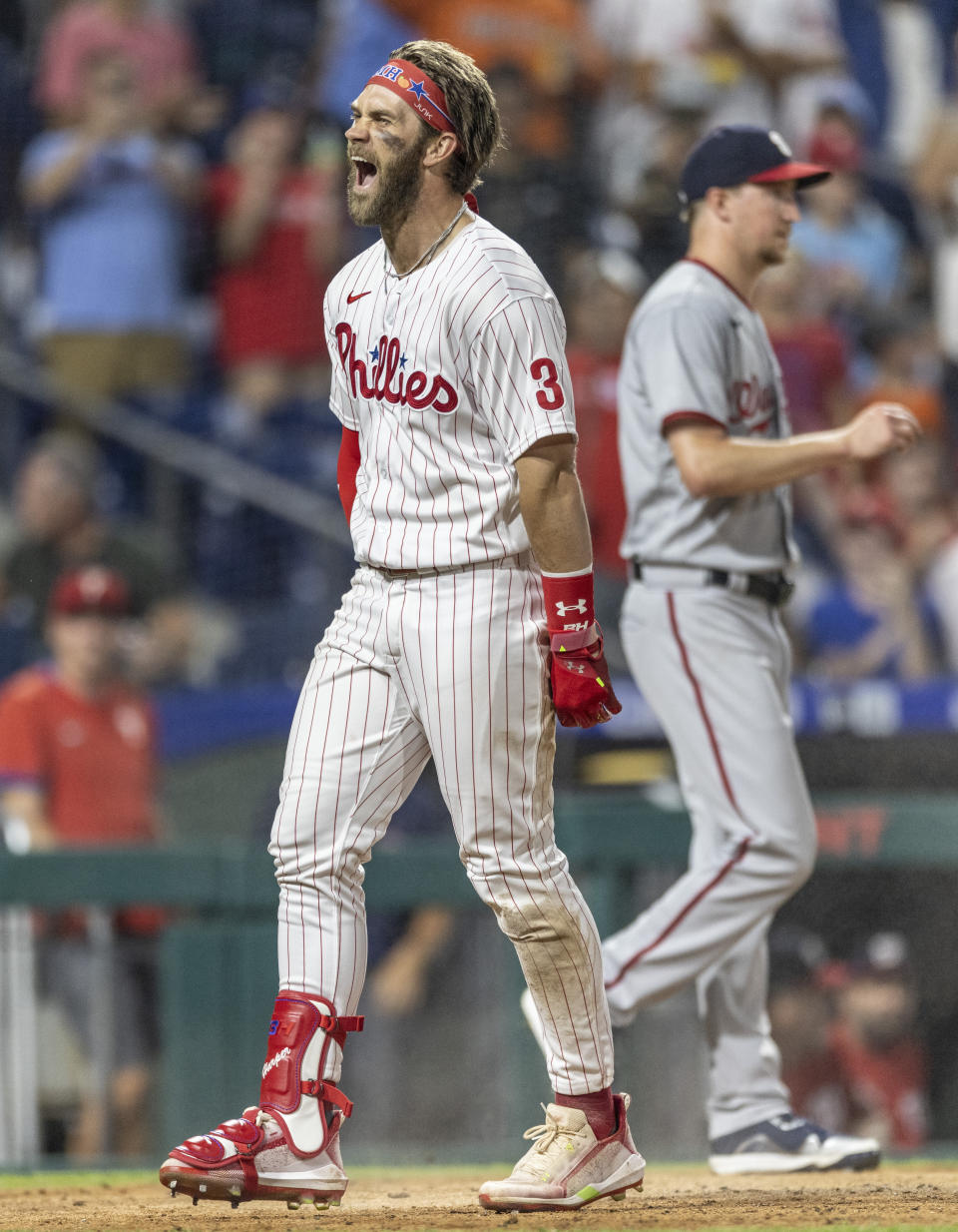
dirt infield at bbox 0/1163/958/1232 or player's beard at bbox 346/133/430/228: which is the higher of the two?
player's beard at bbox 346/133/430/228

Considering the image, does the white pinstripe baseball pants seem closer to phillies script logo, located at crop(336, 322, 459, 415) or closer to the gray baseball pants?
phillies script logo, located at crop(336, 322, 459, 415)

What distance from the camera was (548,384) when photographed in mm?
2873

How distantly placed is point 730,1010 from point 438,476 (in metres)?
1.52

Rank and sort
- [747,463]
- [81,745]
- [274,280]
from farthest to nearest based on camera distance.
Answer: [274,280], [81,745], [747,463]

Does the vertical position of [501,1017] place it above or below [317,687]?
below

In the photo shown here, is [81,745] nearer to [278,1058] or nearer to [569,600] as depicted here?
[278,1058]

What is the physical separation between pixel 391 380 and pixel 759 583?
118 cm

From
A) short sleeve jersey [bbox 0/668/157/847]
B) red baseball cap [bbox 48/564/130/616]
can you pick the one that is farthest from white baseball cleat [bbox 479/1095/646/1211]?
red baseball cap [bbox 48/564/130/616]

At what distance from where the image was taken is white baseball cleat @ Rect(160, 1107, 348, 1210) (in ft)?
9.21

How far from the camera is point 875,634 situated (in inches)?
262

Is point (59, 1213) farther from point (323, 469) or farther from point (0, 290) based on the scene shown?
point (0, 290)

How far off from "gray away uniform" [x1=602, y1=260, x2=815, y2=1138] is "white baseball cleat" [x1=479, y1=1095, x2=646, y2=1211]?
0.66 metres

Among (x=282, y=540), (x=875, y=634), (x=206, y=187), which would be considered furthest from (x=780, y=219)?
(x=206, y=187)

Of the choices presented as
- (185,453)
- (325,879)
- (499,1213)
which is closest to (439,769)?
(325,879)
